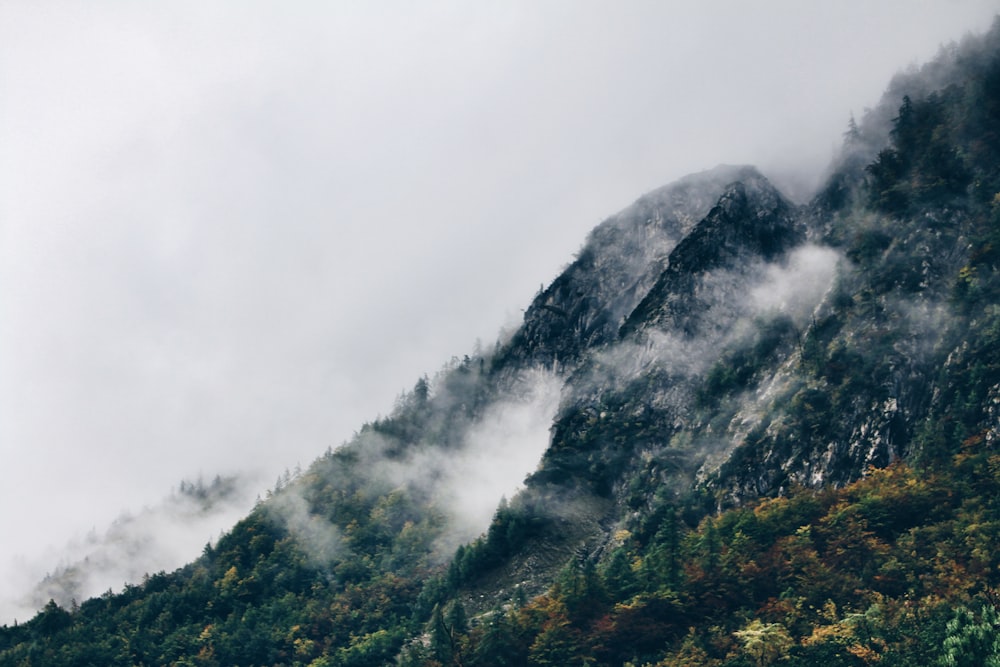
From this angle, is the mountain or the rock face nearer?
the mountain

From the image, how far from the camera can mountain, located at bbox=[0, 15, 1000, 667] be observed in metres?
95.4

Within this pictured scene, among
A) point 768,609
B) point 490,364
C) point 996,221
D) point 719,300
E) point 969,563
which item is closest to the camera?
point 969,563

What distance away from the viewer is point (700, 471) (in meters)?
125

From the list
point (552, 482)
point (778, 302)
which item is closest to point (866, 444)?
point (778, 302)

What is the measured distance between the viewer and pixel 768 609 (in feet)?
306

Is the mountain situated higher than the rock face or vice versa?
the rock face

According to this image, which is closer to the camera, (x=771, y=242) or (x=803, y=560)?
(x=803, y=560)

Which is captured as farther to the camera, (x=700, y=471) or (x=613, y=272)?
(x=613, y=272)

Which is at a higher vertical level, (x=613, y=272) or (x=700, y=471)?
(x=613, y=272)

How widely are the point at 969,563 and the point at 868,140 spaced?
97.1m

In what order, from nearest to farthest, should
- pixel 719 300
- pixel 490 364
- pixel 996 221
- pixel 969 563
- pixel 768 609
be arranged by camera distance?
pixel 969 563 < pixel 768 609 < pixel 996 221 < pixel 719 300 < pixel 490 364

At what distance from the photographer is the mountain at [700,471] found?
95375 mm

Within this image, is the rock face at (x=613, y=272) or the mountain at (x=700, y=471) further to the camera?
the rock face at (x=613, y=272)

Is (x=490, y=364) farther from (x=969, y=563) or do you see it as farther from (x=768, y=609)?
(x=969, y=563)
